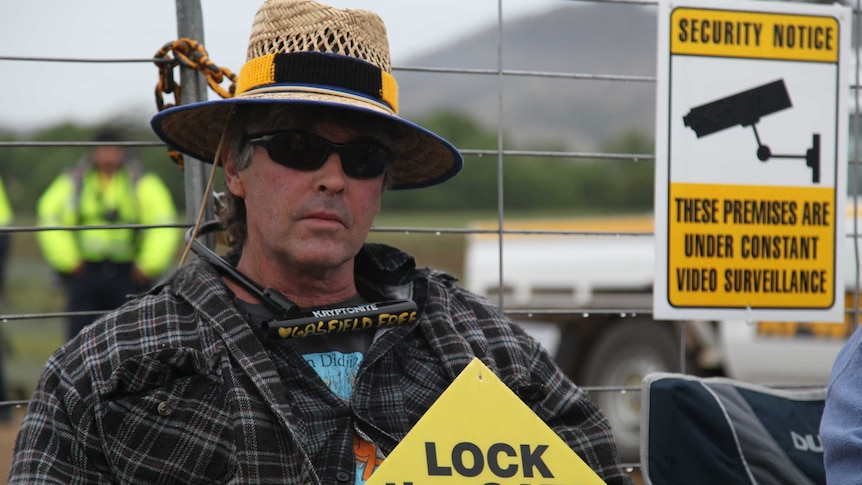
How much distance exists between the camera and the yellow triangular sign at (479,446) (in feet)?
5.39

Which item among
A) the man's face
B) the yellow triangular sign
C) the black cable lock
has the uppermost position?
the man's face

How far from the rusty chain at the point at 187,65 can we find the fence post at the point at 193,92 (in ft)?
0.09

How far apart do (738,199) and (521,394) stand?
0.89 meters

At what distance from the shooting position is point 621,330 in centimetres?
626

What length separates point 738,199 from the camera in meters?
2.66

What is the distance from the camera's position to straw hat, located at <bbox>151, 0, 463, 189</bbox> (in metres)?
2.06

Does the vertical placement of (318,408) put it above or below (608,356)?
above

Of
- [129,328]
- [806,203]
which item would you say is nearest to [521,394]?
[129,328]

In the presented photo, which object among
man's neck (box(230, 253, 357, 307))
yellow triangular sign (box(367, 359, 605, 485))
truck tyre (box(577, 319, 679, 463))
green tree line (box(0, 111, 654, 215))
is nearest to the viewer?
yellow triangular sign (box(367, 359, 605, 485))

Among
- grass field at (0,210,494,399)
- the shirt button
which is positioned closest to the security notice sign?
the shirt button

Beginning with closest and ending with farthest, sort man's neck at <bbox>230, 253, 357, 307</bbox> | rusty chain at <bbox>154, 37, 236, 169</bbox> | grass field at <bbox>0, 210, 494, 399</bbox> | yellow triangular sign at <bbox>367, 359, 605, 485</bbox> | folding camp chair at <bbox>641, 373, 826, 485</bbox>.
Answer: yellow triangular sign at <bbox>367, 359, 605, 485</bbox>, man's neck at <bbox>230, 253, 357, 307</bbox>, folding camp chair at <bbox>641, 373, 826, 485</bbox>, rusty chain at <bbox>154, 37, 236, 169</bbox>, grass field at <bbox>0, 210, 494, 399</bbox>

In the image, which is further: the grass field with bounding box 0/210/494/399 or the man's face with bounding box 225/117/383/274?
the grass field with bounding box 0/210/494/399

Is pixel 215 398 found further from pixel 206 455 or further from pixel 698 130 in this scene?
pixel 698 130

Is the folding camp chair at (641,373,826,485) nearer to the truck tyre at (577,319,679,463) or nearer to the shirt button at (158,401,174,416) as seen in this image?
the shirt button at (158,401,174,416)
